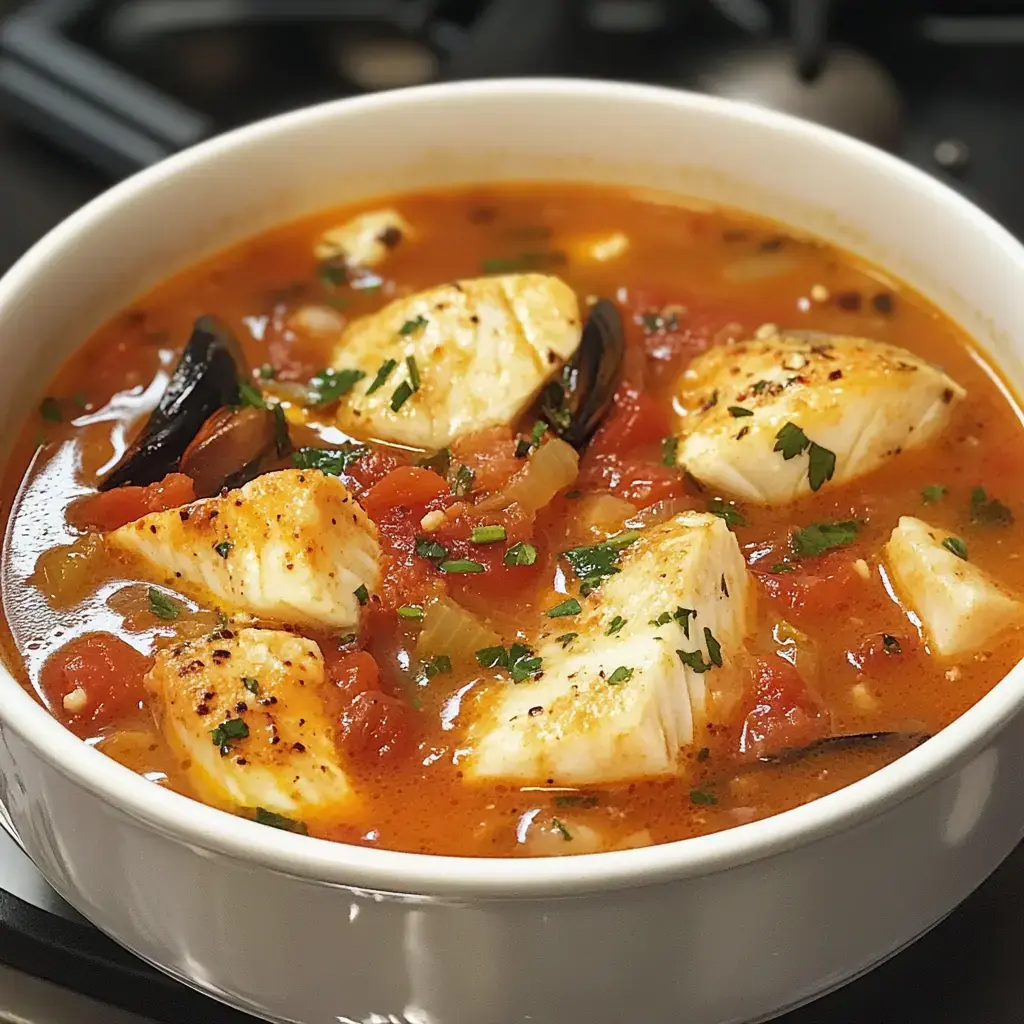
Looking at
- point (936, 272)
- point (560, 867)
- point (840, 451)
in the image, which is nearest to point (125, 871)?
point (560, 867)

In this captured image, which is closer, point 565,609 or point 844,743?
point 844,743

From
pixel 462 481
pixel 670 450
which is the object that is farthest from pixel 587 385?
pixel 462 481

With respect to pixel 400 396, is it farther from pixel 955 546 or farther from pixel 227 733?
pixel 955 546

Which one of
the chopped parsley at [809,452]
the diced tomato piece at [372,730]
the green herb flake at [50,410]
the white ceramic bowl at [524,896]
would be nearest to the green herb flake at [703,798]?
the white ceramic bowl at [524,896]

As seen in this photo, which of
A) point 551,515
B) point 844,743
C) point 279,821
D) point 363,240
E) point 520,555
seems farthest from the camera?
point 363,240

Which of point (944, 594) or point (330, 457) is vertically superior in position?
point (944, 594)

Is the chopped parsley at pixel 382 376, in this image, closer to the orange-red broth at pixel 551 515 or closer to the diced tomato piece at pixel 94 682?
the orange-red broth at pixel 551 515

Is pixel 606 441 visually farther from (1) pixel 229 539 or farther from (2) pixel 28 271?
(2) pixel 28 271

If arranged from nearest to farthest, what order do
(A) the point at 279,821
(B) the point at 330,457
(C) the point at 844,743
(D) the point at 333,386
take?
1. (A) the point at 279,821
2. (C) the point at 844,743
3. (B) the point at 330,457
4. (D) the point at 333,386

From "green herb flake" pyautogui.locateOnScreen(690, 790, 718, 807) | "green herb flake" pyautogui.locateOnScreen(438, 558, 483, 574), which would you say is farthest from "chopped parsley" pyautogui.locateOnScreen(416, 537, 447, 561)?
"green herb flake" pyautogui.locateOnScreen(690, 790, 718, 807)
